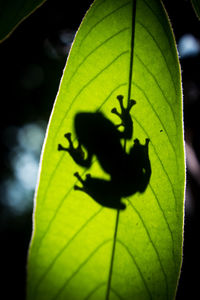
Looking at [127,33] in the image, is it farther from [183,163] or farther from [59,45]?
[59,45]

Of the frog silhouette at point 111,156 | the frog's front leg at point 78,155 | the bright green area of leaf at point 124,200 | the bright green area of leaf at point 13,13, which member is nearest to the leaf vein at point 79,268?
the bright green area of leaf at point 124,200

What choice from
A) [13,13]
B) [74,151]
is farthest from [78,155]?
[13,13]

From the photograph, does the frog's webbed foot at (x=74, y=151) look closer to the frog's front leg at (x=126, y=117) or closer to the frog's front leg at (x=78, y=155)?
the frog's front leg at (x=78, y=155)

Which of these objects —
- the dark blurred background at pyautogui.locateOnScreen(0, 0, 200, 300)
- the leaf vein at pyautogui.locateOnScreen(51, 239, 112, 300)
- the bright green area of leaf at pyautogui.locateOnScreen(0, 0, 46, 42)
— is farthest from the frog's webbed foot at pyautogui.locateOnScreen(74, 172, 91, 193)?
the dark blurred background at pyautogui.locateOnScreen(0, 0, 200, 300)

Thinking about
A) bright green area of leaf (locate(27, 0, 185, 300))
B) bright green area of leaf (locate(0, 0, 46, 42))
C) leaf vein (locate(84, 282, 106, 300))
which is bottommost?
leaf vein (locate(84, 282, 106, 300))

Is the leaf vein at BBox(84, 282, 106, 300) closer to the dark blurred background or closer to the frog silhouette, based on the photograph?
the frog silhouette

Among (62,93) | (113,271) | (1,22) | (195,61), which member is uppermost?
(195,61)

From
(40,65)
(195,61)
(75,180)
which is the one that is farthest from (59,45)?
(40,65)
